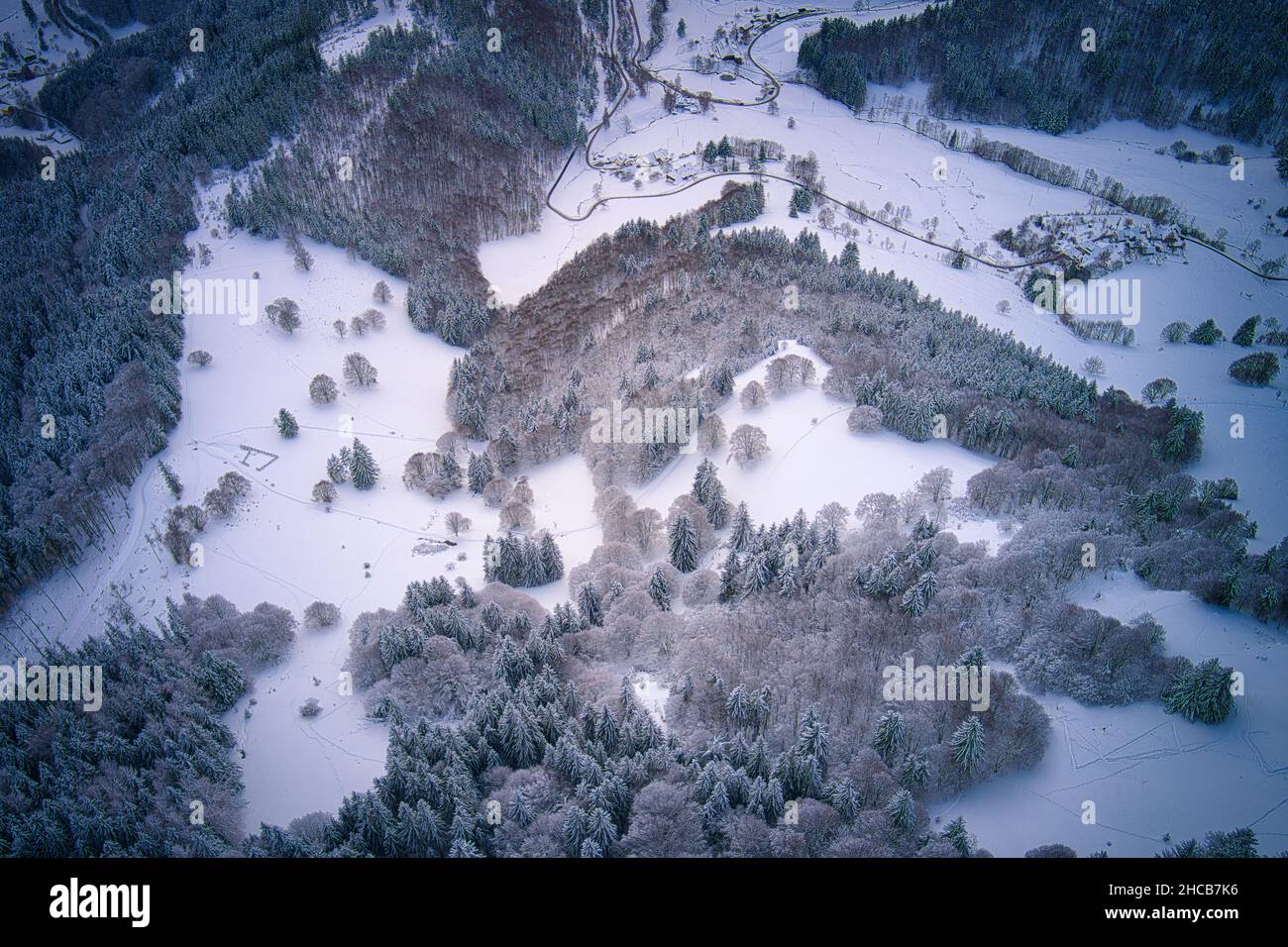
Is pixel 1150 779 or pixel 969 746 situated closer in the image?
pixel 1150 779

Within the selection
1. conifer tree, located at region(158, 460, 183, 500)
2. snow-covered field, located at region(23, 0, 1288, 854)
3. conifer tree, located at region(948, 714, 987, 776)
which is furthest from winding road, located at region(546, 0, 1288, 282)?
conifer tree, located at region(948, 714, 987, 776)

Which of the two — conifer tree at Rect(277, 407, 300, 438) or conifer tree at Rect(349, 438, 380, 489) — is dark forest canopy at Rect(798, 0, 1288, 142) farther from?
conifer tree at Rect(277, 407, 300, 438)

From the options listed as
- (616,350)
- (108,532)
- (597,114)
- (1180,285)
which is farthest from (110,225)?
(1180,285)

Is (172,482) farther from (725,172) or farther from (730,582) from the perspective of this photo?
(725,172)

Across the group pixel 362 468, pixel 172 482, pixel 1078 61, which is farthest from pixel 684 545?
pixel 1078 61

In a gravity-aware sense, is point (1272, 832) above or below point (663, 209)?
below

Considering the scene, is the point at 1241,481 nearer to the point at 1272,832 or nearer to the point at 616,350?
the point at 1272,832
